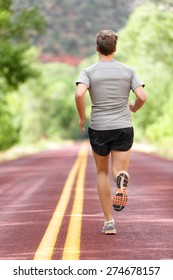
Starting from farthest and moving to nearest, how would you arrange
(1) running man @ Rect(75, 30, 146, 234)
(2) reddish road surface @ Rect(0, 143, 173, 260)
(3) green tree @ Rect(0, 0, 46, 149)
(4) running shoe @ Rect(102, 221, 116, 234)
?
(3) green tree @ Rect(0, 0, 46, 149)
(4) running shoe @ Rect(102, 221, 116, 234)
(1) running man @ Rect(75, 30, 146, 234)
(2) reddish road surface @ Rect(0, 143, 173, 260)

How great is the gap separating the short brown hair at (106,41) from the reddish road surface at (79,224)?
214cm

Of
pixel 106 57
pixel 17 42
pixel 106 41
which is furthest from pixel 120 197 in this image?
pixel 17 42

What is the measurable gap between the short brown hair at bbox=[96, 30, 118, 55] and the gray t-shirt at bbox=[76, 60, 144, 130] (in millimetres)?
147

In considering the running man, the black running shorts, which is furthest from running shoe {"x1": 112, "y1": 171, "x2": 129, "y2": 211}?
the black running shorts

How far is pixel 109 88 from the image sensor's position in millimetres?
10000

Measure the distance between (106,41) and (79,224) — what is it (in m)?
2.76

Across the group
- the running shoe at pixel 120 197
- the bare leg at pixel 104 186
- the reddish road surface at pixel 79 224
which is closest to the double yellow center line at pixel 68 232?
the reddish road surface at pixel 79 224

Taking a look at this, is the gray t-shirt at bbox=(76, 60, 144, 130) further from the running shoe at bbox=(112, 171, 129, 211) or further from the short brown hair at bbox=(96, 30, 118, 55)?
the running shoe at bbox=(112, 171, 129, 211)

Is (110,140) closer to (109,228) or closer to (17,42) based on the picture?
(109,228)

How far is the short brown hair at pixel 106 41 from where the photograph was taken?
32.3ft

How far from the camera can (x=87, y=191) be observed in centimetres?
1761

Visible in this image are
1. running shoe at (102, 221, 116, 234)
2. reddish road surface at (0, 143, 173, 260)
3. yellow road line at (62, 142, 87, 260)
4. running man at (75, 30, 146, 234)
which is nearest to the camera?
yellow road line at (62, 142, 87, 260)

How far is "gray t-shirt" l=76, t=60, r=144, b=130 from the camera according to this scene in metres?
9.98

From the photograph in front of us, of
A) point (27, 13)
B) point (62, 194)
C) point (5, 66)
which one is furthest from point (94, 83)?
point (27, 13)
